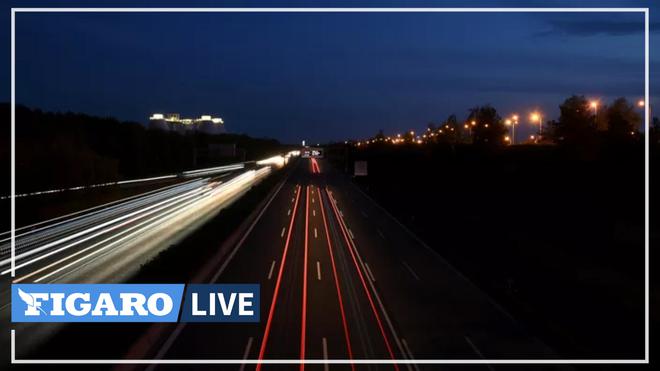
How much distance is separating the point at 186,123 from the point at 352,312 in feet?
473

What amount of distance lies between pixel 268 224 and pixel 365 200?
582 inches

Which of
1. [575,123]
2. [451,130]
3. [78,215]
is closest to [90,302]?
[78,215]

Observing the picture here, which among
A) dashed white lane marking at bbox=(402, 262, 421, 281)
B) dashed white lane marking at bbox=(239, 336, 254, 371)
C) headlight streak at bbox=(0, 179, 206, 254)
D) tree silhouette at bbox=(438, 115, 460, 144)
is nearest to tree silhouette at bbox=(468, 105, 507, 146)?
tree silhouette at bbox=(438, 115, 460, 144)

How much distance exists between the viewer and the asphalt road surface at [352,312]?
11.5 meters

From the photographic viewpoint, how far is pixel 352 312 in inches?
562

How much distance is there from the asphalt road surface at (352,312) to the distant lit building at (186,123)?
365 feet

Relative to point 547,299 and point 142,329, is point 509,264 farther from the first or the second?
point 142,329

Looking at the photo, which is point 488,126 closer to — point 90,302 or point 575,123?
point 575,123

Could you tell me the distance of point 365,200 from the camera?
44094 millimetres

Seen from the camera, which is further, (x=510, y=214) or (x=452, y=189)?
(x=452, y=189)

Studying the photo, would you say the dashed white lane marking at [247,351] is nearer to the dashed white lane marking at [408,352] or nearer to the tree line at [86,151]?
the dashed white lane marking at [408,352]

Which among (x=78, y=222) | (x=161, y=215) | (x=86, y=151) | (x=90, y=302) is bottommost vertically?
(x=161, y=215)

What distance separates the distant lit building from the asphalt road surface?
4385 inches

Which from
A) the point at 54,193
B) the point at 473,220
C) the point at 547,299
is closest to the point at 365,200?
the point at 473,220
